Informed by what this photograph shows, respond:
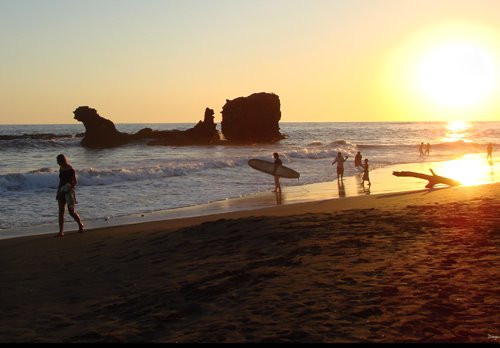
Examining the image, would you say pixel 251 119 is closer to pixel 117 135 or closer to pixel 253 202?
pixel 117 135

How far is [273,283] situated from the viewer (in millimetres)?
6273

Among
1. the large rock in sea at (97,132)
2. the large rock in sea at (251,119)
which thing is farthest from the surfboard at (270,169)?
the large rock in sea at (251,119)

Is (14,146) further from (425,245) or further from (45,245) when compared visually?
(425,245)

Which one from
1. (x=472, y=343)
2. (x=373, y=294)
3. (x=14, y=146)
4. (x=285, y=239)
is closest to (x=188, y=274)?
(x=285, y=239)

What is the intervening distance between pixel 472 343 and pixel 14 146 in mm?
68992

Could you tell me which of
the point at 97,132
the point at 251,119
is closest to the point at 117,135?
the point at 97,132

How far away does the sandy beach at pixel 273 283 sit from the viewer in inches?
193

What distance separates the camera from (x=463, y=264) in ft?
21.6

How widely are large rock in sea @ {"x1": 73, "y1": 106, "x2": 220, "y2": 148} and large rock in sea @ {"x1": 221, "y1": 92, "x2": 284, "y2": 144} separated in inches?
174

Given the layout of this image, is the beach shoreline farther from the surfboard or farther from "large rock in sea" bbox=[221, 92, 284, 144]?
"large rock in sea" bbox=[221, 92, 284, 144]

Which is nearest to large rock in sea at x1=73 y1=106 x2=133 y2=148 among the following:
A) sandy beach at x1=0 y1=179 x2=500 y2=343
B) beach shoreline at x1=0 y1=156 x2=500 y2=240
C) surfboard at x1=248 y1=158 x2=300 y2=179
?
surfboard at x1=248 y1=158 x2=300 y2=179

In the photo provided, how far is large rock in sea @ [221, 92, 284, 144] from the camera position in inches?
3312

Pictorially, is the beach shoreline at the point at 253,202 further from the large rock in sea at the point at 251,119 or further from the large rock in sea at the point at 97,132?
the large rock in sea at the point at 251,119

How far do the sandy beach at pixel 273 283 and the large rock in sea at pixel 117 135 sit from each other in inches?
2551
